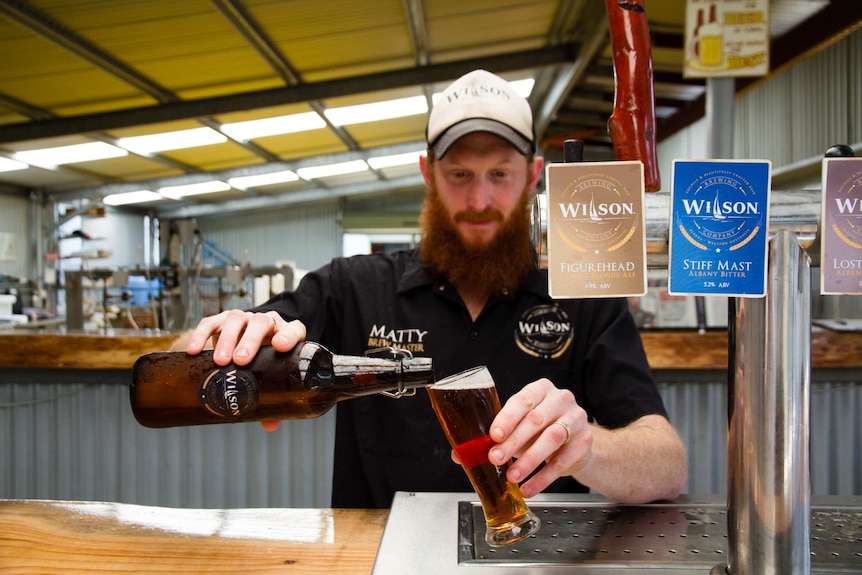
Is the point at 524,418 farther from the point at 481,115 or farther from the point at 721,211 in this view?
the point at 481,115

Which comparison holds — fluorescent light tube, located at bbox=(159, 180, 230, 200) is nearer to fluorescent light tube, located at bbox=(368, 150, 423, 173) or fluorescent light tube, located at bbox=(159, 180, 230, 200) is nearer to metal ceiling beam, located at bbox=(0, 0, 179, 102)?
fluorescent light tube, located at bbox=(368, 150, 423, 173)

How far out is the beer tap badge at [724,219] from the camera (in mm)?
496

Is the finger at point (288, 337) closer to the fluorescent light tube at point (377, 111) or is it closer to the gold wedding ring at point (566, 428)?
the gold wedding ring at point (566, 428)

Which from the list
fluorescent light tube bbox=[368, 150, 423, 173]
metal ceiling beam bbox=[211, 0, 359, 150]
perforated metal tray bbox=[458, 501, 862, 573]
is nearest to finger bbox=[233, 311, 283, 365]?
perforated metal tray bbox=[458, 501, 862, 573]

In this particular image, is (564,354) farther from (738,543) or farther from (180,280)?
(180,280)

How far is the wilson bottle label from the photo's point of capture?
2.51 ft

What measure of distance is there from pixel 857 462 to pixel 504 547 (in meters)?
2.15

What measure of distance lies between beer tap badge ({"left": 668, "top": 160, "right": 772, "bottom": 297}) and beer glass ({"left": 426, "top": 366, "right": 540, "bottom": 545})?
0.26m

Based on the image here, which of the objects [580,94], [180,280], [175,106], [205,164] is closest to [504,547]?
[180,280]

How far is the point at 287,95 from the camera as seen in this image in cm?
514

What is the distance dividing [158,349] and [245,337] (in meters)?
1.56

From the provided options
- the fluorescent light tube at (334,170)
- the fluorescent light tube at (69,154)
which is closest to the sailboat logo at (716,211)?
the fluorescent light tube at (69,154)

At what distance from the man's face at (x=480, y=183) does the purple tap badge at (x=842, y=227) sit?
0.87 meters

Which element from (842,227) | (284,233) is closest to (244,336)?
(842,227)
